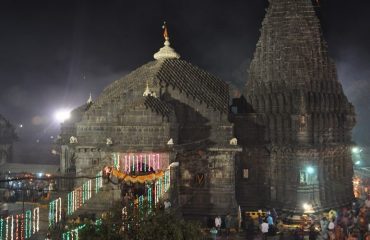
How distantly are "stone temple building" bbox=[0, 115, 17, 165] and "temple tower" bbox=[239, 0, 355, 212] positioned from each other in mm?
29360

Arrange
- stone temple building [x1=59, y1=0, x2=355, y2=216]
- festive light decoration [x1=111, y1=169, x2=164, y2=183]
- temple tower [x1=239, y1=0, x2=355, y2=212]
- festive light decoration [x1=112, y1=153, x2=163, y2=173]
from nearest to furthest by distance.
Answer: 1. festive light decoration [x1=111, y1=169, x2=164, y2=183]
2. festive light decoration [x1=112, y1=153, x2=163, y2=173]
3. stone temple building [x1=59, y1=0, x2=355, y2=216]
4. temple tower [x1=239, y1=0, x2=355, y2=212]

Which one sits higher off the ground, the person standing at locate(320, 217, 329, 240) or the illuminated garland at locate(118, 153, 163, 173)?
the illuminated garland at locate(118, 153, 163, 173)

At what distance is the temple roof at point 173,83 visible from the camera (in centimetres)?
3144

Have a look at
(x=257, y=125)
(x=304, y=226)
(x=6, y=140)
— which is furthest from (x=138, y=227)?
(x=6, y=140)

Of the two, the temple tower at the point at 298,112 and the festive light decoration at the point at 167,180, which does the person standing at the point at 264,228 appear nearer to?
the festive light decoration at the point at 167,180

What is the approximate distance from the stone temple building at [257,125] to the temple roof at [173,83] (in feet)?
0.32

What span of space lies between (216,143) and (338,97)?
39.3ft

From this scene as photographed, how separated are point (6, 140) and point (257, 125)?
30.9 metres

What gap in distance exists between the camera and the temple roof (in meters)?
31.4

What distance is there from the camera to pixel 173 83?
31594mm

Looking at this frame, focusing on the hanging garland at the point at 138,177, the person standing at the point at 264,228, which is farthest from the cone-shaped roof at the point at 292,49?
the hanging garland at the point at 138,177

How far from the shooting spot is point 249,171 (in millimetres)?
34156

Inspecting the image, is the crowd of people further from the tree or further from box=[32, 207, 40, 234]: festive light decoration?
the tree

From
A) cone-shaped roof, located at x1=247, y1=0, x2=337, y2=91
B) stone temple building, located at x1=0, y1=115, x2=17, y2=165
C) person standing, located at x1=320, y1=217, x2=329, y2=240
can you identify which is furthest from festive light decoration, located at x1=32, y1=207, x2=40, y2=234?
stone temple building, located at x1=0, y1=115, x2=17, y2=165
